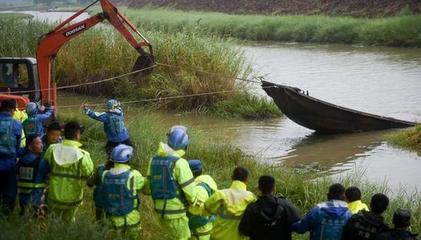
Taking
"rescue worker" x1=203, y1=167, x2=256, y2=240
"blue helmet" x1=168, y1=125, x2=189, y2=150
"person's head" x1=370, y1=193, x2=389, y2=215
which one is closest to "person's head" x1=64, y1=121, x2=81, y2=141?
"blue helmet" x1=168, y1=125, x2=189, y2=150

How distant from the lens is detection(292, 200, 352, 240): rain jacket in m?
5.54

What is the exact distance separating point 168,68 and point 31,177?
11.9 meters

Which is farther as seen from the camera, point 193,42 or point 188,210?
point 193,42

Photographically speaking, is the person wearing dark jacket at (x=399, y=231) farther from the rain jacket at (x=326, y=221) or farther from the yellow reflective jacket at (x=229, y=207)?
the yellow reflective jacket at (x=229, y=207)

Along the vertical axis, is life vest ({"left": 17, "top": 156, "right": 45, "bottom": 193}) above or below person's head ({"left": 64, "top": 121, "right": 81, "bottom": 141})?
below

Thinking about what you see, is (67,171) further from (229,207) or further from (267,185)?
(267,185)

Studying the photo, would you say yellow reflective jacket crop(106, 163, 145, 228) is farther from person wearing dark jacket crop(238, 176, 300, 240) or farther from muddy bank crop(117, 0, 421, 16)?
muddy bank crop(117, 0, 421, 16)

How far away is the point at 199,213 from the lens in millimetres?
6105

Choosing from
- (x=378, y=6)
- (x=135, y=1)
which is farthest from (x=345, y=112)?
(x=135, y=1)

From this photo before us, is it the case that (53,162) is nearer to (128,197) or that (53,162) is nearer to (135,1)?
(128,197)

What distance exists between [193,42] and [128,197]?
12.9 meters

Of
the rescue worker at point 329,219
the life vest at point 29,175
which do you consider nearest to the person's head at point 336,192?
the rescue worker at point 329,219

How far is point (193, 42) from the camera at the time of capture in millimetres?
18641

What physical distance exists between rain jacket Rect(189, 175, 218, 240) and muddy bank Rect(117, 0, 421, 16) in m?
34.0
